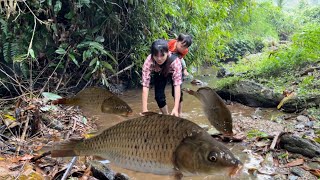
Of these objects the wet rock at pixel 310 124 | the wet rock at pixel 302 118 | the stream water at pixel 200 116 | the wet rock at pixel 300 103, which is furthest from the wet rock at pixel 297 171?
the wet rock at pixel 300 103

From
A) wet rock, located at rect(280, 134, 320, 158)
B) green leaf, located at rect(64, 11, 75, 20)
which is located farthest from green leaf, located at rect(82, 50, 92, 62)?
wet rock, located at rect(280, 134, 320, 158)

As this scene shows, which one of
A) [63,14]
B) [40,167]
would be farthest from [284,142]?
[63,14]

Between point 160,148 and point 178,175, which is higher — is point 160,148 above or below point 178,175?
above

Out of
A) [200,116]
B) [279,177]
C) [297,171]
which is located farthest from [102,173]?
[200,116]

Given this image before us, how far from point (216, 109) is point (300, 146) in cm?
129

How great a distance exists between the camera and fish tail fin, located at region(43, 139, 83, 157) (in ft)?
7.55

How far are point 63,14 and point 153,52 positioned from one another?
15.2 ft

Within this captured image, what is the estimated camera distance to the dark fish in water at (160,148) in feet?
6.40

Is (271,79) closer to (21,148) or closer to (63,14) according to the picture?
(63,14)

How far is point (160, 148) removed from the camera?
2145mm

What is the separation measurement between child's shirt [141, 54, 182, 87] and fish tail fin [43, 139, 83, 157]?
→ 2.41 meters

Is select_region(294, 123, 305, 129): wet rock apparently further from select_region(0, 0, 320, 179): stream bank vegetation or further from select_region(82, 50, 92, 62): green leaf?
select_region(82, 50, 92, 62): green leaf

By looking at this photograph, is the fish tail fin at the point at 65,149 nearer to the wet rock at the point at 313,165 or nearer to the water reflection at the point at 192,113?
the water reflection at the point at 192,113

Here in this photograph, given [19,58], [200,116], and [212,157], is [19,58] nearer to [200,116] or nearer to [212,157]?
[200,116]
